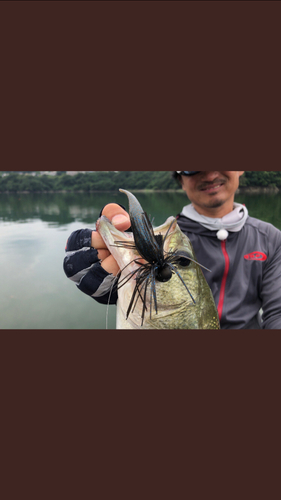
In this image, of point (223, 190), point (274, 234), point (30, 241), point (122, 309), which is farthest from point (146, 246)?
point (30, 241)

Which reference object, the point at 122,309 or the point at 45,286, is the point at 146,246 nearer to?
the point at 122,309

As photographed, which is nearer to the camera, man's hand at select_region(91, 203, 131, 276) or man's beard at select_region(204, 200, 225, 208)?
man's hand at select_region(91, 203, 131, 276)

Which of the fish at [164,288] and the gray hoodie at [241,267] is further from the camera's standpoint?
the gray hoodie at [241,267]

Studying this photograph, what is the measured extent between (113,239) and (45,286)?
4985 millimetres

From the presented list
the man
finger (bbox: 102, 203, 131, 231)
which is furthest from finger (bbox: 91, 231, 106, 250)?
the man

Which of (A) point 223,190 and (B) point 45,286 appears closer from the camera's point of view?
(A) point 223,190

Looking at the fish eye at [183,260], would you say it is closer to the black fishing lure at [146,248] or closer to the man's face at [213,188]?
the black fishing lure at [146,248]

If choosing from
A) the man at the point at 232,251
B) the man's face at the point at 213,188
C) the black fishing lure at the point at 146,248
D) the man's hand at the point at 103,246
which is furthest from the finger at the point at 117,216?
the man's face at the point at 213,188

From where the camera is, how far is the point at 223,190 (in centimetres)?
185

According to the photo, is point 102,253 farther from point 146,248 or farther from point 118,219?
point 146,248

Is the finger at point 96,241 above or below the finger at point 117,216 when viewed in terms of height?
below

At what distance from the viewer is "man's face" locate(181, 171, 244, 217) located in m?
1.79

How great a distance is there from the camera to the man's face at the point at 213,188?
1.79 meters

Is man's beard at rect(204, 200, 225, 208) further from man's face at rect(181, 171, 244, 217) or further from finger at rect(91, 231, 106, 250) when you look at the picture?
finger at rect(91, 231, 106, 250)
